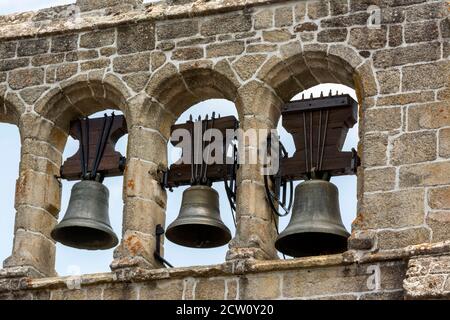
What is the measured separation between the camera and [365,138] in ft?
74.5

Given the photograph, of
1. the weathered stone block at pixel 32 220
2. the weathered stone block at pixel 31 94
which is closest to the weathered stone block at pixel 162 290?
the weathered stone block at pixel 32 220

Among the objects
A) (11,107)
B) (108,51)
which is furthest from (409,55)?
(11,107)

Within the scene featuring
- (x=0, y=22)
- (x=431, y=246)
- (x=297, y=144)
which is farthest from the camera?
(x=0, y=22)

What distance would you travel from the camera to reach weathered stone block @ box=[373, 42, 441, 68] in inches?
900

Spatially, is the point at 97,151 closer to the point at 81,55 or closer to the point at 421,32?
the point at 81,55

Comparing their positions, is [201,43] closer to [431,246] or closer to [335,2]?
[335,2]

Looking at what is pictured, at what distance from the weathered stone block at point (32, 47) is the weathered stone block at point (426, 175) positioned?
4.24 m

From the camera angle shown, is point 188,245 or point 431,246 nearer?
point 431,246

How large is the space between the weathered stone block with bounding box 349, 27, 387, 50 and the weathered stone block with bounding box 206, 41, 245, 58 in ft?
3.76

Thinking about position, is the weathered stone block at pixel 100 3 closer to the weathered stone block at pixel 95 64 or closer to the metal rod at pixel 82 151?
the weathered stone block at pixel 95 64

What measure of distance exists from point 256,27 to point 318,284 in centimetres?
297

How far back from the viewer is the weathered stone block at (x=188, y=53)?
930 inches

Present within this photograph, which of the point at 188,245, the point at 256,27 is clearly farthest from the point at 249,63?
the point at 188,245

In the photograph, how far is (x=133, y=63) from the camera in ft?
78.2
